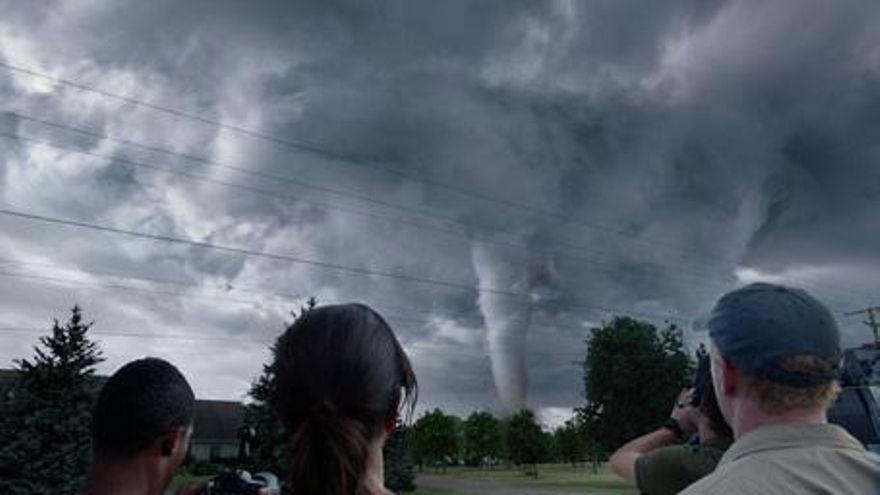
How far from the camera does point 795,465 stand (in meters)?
2.26

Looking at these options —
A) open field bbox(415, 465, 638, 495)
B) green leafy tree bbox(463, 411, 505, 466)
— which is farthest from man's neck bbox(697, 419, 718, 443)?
green leafy tree bbox(463, 411, 505, 466)

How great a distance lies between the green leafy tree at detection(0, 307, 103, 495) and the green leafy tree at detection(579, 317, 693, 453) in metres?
50.2

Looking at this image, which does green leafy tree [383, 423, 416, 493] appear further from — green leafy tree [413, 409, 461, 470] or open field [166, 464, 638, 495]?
green leafy tree [413, 409, 461, 470]

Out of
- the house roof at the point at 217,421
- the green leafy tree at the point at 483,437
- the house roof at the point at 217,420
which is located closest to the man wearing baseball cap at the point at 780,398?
the house roof at the point at 217,421

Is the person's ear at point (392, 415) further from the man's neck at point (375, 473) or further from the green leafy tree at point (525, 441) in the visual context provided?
the green leafy tree at point (525, 441)

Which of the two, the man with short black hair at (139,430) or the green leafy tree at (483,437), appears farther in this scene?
the green leafy tree at (483,437)

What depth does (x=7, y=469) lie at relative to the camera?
34.4m

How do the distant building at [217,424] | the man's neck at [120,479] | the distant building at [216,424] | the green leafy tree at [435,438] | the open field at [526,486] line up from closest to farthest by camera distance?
the man's neck at [120,479] → the open field at [526,486] → the distant building at [216,424] → the distant building at [217,424] → the green leafy tree at [435,438]

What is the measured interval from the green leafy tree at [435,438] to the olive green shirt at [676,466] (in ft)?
442

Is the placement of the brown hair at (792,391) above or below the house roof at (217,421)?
below

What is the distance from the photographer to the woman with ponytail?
2174 millimetres

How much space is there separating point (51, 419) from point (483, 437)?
118m

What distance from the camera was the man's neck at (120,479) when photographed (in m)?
3.29

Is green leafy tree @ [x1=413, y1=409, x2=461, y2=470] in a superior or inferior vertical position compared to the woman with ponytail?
superior
